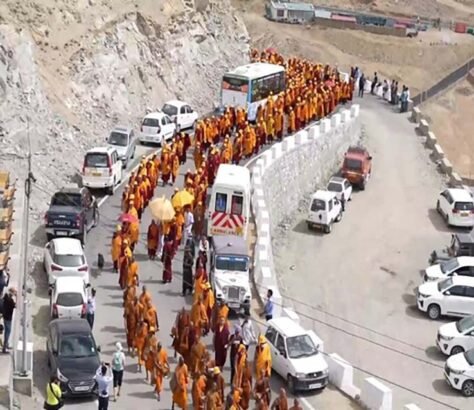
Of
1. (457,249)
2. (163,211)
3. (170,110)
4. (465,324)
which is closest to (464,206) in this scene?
(457,249)

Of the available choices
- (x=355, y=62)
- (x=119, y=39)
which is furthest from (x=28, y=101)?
(x=355, y=62)

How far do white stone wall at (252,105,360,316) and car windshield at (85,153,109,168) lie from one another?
16.1ft

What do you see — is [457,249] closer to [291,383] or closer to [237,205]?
[237,205]

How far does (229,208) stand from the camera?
1310 inches

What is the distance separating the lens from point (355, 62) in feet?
281

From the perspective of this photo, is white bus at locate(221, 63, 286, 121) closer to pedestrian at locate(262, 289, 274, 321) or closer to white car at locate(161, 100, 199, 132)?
white car at locate(161, 100, 199, 132)

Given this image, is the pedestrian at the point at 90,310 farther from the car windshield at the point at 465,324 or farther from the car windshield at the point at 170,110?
the car windshield at the point at 170,110

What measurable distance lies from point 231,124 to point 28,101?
9.74 metres

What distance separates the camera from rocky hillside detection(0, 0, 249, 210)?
37688mm

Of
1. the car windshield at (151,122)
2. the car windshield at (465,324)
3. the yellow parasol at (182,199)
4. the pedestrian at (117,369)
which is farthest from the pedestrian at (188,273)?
the car windshield at (151,122)

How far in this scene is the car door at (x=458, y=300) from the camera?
114ft

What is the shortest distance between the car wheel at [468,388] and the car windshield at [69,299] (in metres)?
10.1

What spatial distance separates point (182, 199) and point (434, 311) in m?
8.64

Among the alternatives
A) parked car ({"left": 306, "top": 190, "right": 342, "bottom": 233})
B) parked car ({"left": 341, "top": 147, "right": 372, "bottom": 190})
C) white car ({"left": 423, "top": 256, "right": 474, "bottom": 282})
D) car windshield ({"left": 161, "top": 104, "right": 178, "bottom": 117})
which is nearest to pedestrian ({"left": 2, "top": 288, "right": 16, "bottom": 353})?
white car ({"left": 423, "top": 256, "right": 474, "bottom": 282})
